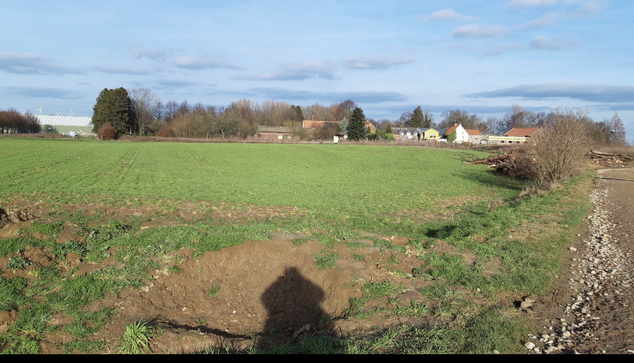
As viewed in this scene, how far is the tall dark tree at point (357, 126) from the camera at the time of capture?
84.2 meters

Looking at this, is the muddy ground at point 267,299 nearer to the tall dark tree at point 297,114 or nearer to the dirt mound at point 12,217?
the dirt mound at point 12,217

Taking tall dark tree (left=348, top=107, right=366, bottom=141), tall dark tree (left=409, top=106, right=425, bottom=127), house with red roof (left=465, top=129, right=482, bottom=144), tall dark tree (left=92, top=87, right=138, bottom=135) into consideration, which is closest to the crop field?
tall dark tree (left=348, top=107, right=366, bottom=141)

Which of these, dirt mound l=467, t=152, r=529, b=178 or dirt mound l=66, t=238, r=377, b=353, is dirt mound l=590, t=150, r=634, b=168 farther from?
dirt mound l=66, t=238, r=377, b=353

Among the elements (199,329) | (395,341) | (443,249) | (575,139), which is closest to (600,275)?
(443,249)

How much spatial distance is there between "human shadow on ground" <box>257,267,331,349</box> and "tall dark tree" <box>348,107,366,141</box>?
257 ft

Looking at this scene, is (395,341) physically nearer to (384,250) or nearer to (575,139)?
(384,250)

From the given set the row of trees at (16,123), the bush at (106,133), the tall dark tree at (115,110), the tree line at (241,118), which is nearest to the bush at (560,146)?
the tree line at (241,118)

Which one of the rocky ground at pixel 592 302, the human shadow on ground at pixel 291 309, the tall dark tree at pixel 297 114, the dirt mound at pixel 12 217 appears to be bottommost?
the human shadow on ground at pixel 291 309

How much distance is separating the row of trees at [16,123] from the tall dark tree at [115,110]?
54.7 feet

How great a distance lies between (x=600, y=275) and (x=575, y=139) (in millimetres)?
17487

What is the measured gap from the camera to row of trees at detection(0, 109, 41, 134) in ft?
282

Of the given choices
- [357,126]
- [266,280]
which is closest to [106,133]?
[357,126]

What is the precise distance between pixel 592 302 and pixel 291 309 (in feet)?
15.9

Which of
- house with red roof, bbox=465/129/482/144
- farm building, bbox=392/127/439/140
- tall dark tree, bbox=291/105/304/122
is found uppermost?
tall dark tree, bbox=291/105/304/122
